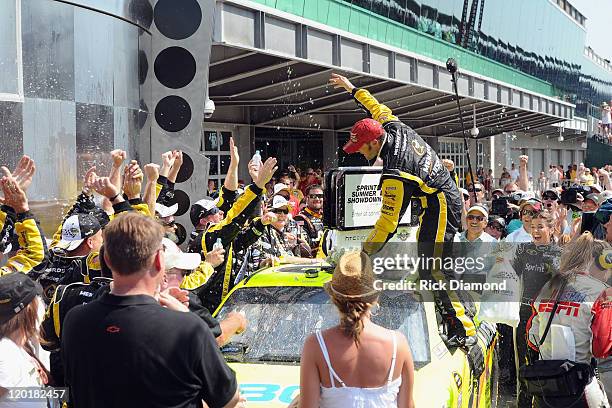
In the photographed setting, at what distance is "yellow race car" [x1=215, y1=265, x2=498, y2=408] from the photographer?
15.6 ft

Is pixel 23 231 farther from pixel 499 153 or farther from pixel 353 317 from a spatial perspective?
pixel 499 153

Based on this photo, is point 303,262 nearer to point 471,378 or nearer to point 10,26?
point 471,378

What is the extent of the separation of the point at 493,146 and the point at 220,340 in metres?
38.5

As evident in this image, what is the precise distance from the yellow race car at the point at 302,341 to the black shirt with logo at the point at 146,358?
1514mm

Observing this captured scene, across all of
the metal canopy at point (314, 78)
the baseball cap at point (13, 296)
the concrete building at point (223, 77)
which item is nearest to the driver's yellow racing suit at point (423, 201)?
the baseball cap at point (13, 296)

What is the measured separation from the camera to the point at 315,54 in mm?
14469

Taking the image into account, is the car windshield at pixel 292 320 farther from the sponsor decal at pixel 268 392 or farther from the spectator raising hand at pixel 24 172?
the spectator raising hand at pixel 24 172

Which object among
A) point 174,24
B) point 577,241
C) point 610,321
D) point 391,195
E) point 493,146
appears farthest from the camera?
point 493,146

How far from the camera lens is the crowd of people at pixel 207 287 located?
3047 mm

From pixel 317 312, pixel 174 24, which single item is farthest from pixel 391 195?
pixel 174 24

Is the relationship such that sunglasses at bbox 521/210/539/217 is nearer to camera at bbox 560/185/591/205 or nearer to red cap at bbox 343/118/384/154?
camera at bbox 560/185/591/205

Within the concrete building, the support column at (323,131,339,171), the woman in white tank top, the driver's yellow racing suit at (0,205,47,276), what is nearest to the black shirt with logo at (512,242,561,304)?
the woman in white tank top

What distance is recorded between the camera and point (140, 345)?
3.00 m

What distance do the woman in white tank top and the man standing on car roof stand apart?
2252 mm
